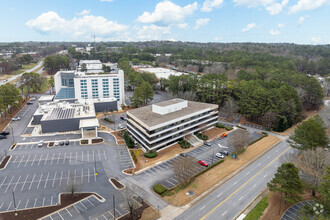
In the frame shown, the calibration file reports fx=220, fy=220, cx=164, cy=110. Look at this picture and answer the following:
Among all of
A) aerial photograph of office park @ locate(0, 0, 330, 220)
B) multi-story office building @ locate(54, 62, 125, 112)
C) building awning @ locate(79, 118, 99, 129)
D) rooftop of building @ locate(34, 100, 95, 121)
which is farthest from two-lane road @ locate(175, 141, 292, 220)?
multi-story office building @ locate(54, 62, 125, 112)

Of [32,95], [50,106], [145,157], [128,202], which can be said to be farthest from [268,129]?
[32,95]

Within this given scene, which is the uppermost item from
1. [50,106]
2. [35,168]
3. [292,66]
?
[292,66]

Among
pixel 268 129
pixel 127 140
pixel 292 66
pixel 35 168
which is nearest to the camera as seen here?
pixel 35 168

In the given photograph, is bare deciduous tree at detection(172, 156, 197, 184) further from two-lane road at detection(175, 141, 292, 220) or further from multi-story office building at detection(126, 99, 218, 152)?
multi-story office building at detection(126, 99, 218, 152)

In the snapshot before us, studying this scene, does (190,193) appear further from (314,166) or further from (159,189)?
(314,166)

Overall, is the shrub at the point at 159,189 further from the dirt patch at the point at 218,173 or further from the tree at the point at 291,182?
the tree at the point at 291,182

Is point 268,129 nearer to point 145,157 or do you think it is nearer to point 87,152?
point 145,157
